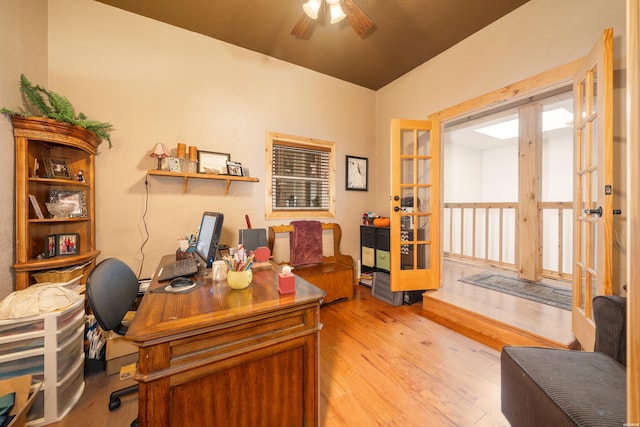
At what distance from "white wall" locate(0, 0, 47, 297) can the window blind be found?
2.00 meters

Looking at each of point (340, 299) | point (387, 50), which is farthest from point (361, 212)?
point (387, 50)

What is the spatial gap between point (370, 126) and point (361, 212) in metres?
1.36

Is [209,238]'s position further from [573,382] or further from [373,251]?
[373,251]

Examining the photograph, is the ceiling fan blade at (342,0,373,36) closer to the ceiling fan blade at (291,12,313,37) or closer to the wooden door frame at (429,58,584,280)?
the ceiling fan blade at (291,12,313,37)

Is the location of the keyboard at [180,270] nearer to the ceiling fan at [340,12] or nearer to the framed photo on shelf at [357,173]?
the ceiling fan at [340,12]

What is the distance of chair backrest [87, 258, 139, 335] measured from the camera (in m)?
1.11

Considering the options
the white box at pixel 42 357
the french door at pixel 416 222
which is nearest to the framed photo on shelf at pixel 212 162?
the white box at pixel 42 357

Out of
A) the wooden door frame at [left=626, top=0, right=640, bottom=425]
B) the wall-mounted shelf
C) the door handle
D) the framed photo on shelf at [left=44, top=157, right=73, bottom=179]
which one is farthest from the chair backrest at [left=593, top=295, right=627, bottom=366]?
the framed photo on shelf at [left=44, top=157, right=73, bottom=179]

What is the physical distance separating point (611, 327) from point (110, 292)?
248 cm

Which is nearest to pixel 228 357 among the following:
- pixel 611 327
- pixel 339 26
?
pixel 611 327

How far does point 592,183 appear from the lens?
1674 mm

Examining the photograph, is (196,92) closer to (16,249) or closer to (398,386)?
(16,249)

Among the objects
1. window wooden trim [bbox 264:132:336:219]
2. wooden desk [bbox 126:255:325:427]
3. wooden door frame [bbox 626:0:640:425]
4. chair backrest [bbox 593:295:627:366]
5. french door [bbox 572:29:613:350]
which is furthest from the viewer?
window wooden trim [bbox 264:132:336:219]

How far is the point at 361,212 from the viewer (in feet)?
11.9
